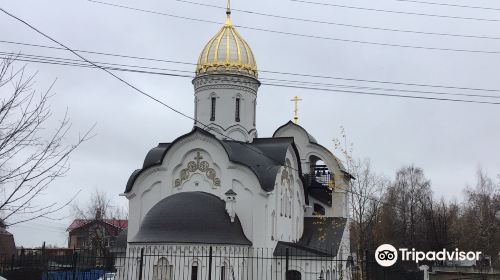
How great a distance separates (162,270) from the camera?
56.5ft

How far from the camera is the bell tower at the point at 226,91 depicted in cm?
2334

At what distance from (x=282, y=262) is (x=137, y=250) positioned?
5.22 m


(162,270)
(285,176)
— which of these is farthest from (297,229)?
(162,270)

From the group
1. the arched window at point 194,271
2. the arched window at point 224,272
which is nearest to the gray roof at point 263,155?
the arched window at point 224,272

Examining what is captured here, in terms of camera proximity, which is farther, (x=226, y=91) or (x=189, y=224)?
(x=226, y=91)

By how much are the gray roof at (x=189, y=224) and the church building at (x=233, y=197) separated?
0.11 ft

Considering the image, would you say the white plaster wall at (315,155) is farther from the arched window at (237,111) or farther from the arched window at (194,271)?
the arched window at (194,271)

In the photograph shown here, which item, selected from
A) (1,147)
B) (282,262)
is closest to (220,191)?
(282,262)

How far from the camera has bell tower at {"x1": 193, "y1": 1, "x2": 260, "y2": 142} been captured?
2334 centimetres

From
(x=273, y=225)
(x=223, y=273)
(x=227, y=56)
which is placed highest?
(x=227, y=56)

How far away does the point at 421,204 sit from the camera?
1903 inches

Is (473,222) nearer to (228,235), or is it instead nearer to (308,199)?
(308,199)

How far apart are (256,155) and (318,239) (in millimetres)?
4171

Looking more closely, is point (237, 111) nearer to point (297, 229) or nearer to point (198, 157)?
point (198, 157)
